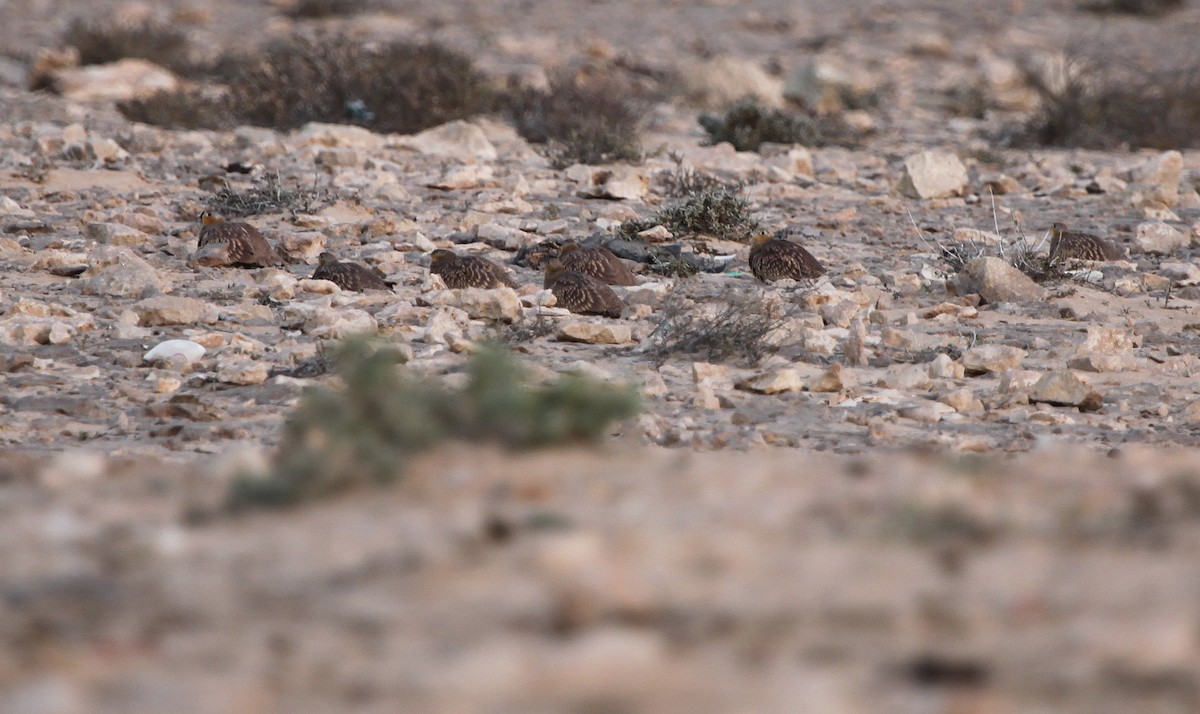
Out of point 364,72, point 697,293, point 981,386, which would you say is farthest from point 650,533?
point 364,72

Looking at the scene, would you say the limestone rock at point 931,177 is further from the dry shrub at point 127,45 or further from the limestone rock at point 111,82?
the dry shrub at point 127,45

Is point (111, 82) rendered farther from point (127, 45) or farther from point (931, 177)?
point (931, 177)

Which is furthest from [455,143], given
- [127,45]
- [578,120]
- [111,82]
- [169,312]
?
[127,45]

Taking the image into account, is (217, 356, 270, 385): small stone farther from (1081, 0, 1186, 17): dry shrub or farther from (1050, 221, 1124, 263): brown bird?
(1081, 0, 1186, 17): dry shrub

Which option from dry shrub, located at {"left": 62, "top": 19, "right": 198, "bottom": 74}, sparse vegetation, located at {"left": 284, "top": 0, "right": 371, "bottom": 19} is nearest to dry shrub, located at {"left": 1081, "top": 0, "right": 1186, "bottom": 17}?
sparse vegetation, located at {"left": 284, "top": 0, "right": 371, "bottom": 19}

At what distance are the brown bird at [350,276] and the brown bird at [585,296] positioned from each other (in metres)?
0.76

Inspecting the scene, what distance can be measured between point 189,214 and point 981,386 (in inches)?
162

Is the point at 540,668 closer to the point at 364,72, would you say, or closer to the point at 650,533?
the point at 650,533

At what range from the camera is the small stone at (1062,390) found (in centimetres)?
447

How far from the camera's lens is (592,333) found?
16.4 ft

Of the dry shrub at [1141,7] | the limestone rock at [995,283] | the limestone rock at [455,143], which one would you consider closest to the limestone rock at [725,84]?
the limestone rock at [455,143]

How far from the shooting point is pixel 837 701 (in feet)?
4.98

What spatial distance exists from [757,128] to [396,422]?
7613 millimetres

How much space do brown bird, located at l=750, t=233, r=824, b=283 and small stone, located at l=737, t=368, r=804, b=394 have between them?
143cm
